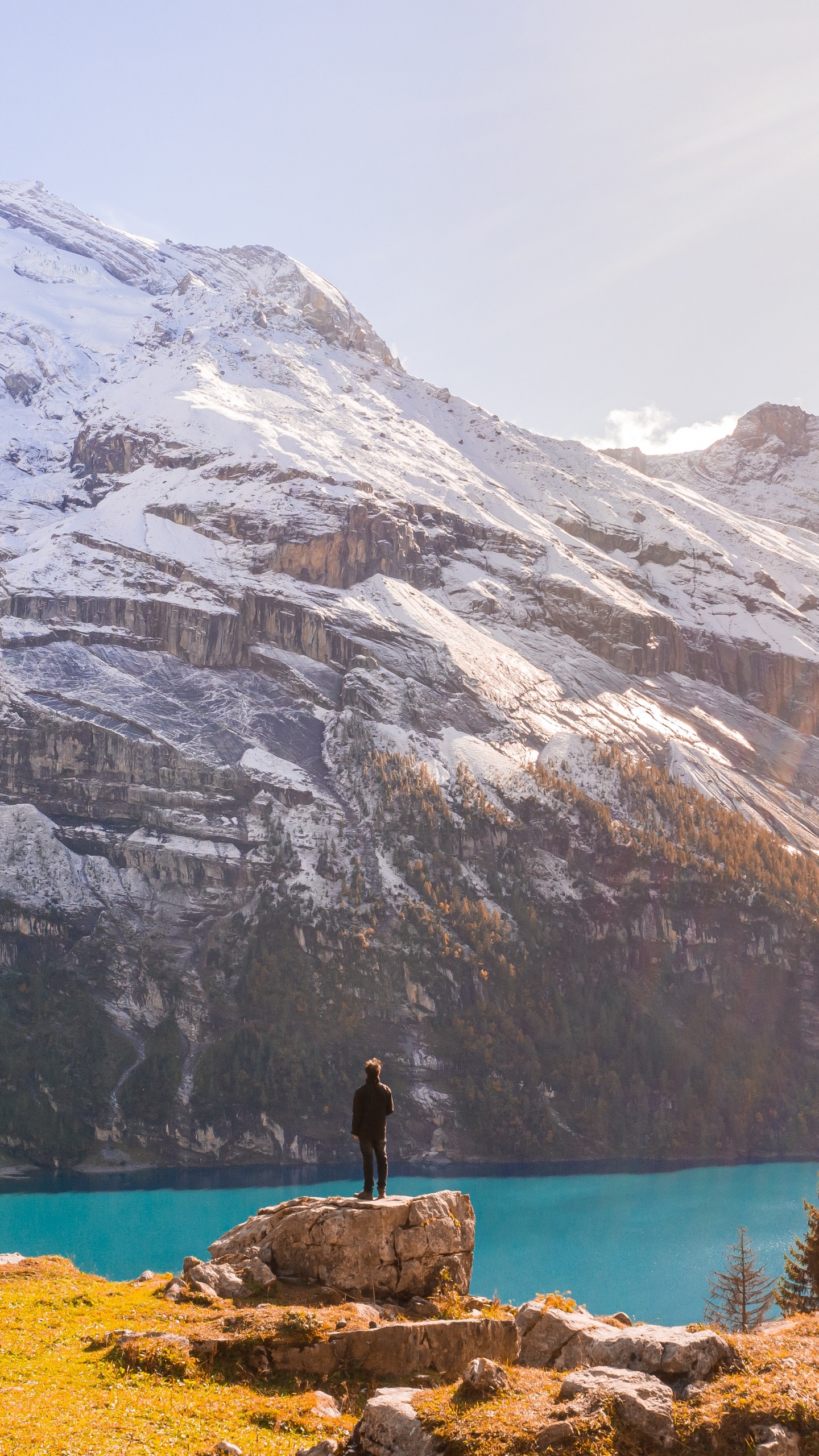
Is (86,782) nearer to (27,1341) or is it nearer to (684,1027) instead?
(684,1027)

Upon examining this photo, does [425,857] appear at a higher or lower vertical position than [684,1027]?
higher

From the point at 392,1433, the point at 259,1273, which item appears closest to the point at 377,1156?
the point at 259,1273

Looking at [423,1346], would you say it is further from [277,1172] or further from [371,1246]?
[277,1172]

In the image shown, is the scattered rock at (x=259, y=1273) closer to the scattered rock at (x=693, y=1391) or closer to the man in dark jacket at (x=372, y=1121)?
the man in dark jacket at (x=372, y=1121)

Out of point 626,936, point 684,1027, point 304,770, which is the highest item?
point 304,770

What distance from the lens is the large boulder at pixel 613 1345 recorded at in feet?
47.7

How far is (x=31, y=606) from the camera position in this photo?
19900 cm

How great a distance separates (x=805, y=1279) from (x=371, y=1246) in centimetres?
4214

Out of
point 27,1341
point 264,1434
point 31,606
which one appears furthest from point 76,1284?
point 31,606

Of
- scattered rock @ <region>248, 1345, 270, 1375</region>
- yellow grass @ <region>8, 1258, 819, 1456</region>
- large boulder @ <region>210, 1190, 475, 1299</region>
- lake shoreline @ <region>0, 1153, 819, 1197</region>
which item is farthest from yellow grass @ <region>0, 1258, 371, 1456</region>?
lake shoreline @ <region>0, 1153, 819, 1197</region>

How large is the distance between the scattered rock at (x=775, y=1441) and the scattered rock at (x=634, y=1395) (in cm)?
10

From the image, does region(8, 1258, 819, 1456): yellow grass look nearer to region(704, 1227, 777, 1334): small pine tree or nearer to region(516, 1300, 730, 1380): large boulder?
region(516, 1300, 730, 1380): large boulder

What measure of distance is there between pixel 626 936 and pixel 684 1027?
15.8 m

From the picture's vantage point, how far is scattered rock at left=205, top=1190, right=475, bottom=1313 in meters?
19.1
